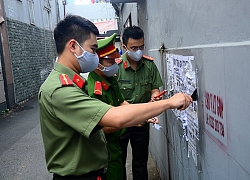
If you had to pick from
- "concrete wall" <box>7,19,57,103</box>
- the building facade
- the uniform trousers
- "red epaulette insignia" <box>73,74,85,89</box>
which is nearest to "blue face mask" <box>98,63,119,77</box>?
"red epaulette insignia" <box>73,74,85,89</box>

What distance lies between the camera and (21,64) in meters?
11.5

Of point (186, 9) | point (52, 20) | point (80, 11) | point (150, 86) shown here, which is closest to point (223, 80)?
point (186, 9)

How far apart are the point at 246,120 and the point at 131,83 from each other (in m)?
2.17

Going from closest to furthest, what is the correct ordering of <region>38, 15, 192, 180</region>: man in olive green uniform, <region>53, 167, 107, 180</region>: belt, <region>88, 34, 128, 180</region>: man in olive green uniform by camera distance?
<region>38, 15, 192, 180</region>: man in olive green uniform → <region>53, 167, 107, 180</region>: belt → <region>88, 34, 128, 180</region>: man in olive green uniform

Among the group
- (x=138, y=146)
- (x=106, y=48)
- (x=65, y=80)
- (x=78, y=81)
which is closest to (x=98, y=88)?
(x=106, y=48)

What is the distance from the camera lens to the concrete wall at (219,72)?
49.1 inches

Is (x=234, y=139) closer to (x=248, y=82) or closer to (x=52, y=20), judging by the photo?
(x=248, y=82)

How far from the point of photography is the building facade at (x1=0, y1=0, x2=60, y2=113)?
9.98 metres

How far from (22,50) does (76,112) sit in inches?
438

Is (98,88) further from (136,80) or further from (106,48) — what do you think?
(136,80)

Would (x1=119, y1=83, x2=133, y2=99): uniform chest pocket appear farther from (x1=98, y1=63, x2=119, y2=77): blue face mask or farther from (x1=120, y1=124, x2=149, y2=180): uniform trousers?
(x1=98, y1=63, x2=119, y2=77): blue face mask

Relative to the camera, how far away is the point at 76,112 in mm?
1500

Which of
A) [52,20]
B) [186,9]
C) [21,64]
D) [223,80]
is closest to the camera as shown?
[223,80]

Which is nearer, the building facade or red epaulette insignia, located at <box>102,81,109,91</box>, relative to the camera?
red epaulette insignia, located at <box>102,81,109,91</box>
